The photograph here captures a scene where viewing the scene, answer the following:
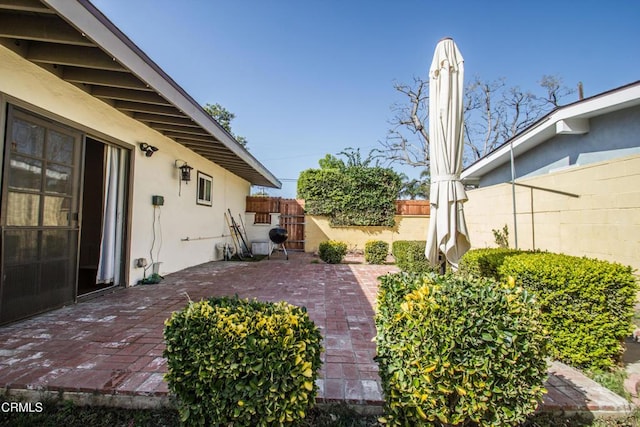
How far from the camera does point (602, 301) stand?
2471 millimetres

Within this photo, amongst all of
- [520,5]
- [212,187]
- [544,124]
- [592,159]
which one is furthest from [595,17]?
[212,187]

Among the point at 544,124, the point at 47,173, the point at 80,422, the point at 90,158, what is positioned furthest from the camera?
the point at 90,158

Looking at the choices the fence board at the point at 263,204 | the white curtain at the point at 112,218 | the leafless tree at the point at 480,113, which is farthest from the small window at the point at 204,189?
the leafless tree at the point at 480,113

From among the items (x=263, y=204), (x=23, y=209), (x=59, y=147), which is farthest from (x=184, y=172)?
(x=263, y=204)

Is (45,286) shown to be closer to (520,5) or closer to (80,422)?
(80,422)

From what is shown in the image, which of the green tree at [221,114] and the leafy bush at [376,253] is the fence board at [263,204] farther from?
the green tree at [221,114]

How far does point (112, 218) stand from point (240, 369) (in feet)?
14.9

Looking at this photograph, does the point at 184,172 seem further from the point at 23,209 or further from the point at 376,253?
the point at 376,253

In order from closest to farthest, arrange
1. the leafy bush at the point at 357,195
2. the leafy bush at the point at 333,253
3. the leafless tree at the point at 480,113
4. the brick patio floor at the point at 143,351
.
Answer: the brick patio floor at the point at 143,351, the leafy bush at the point at 333,253, the leafy bush at the point at 357,195, the leafless tree at the point at 480,113

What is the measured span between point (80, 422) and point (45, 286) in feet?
8.25

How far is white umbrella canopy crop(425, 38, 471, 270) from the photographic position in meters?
2.75

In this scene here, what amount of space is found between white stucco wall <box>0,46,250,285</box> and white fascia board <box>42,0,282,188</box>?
3.68 ft

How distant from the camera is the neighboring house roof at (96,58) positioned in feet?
8.16

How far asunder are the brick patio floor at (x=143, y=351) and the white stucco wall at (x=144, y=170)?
4.16 ft
